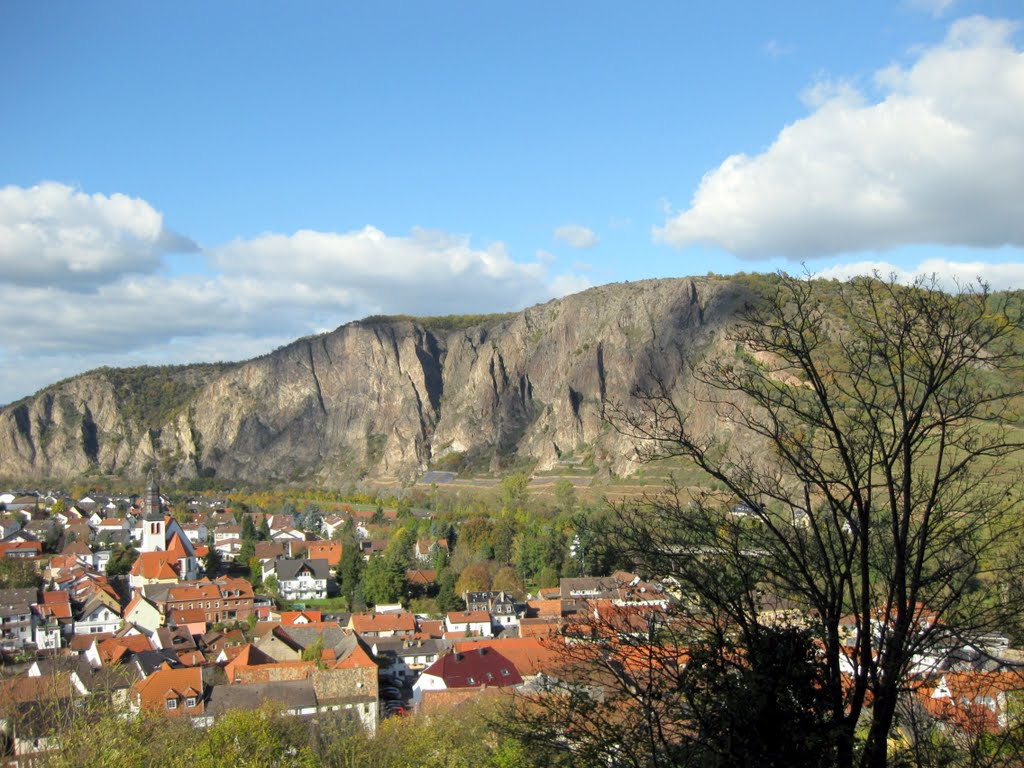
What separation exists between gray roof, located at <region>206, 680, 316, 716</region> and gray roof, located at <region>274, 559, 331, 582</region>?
20559 millimetres

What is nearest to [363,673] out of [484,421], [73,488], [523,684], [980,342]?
[523,684]

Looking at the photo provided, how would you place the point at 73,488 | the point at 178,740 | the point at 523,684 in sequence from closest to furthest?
the point at 178,740 → the point at 523,684 → the point at 73,488

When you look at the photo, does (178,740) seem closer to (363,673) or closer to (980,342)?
(363,673)

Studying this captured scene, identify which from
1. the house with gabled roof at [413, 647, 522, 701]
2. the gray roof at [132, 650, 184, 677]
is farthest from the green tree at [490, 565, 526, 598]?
the gray roof at [132, 650, 184, 677]

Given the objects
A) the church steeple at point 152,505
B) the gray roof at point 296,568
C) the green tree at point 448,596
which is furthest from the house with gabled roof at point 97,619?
the green tree at point 448,596

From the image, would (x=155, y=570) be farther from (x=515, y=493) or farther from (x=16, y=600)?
(x=515, y=493)

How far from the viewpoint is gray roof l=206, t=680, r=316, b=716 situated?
65.4 ft

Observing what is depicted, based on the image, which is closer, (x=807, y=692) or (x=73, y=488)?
(x=807, y=692)

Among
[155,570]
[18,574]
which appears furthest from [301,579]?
[18,574]

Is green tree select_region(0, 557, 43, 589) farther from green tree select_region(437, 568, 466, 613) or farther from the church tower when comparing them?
green tree select_region(437, 568, 466, 613)

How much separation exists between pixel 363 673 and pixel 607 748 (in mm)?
18414

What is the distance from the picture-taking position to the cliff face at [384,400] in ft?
289

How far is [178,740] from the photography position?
527 inches

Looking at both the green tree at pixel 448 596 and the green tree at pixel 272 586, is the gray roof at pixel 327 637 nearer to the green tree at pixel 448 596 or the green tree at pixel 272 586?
the green tree at pixel 448 596
